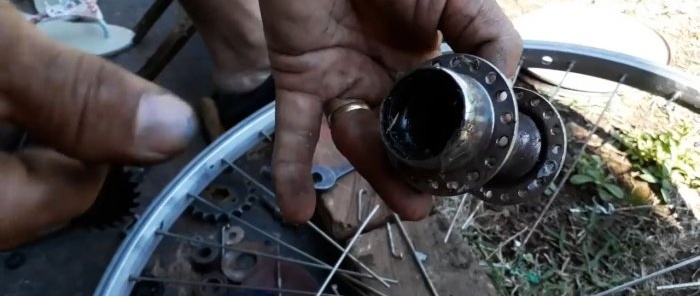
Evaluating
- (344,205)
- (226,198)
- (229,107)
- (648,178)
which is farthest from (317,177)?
(648,178)

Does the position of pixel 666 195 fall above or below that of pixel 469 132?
below

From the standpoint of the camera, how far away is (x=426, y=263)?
3.27 feet

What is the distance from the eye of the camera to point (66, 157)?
27.6 inches

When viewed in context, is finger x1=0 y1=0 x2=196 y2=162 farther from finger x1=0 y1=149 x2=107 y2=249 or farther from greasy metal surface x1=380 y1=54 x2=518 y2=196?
greasy metal surface x1=380 y1=54 x2=518 y2=196

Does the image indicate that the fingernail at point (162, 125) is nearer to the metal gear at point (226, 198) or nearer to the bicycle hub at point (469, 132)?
the bicycle hub at point (469, 132)

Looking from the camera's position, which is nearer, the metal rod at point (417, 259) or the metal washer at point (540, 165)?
the metal washer at point (540, 165)

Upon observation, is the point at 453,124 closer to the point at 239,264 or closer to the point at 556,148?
the point at 556,148

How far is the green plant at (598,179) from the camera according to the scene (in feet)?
3.82

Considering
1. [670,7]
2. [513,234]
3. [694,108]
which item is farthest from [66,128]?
[670,7]

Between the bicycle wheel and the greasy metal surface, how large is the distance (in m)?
0.32

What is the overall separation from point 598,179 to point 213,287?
0.59 m

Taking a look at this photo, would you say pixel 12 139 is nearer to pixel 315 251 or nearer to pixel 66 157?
pixel 66 157

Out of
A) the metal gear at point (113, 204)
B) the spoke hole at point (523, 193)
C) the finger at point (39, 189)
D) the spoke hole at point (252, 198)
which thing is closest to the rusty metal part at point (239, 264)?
the spoke hole at point (252, 198)

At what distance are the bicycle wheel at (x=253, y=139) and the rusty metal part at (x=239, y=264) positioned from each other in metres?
0.02
